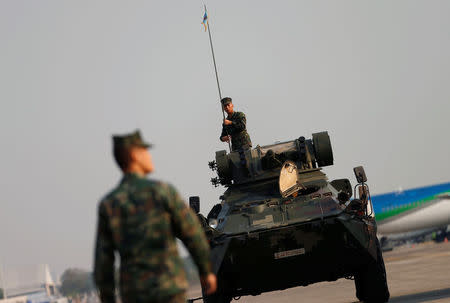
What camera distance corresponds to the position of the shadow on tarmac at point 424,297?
1393 cm

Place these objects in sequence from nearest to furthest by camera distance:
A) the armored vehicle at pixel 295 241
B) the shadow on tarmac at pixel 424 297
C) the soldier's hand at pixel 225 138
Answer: the armored vehicle at pixel 295 241 → the shadow on tarmac at pixel 424 297 → the soldier's hand at pixel 225 138


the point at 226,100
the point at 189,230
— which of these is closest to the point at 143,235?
the point at 189,230

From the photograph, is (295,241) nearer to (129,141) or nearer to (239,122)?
(239,122)

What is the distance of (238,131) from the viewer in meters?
15.5

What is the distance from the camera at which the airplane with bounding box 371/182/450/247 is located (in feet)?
216

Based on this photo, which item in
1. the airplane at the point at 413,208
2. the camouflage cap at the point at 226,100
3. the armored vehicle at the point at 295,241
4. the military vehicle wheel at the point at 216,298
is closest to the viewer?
the armored vehicle at the point at 295,241

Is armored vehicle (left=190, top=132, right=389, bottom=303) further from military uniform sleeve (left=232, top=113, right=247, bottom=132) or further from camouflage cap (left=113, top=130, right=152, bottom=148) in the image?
camouflage cap (left=113, top=130, right=152, bottom=148)

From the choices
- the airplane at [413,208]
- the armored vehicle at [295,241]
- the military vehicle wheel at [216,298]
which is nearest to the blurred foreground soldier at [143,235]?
the armored vehicle at [295,241]

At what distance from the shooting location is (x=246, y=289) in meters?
12.5

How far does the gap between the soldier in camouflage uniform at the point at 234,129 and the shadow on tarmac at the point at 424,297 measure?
391 cm

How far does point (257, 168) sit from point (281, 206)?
1.85 metres

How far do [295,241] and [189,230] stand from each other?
648 cm

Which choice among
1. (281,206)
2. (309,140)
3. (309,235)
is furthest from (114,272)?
(309,140)

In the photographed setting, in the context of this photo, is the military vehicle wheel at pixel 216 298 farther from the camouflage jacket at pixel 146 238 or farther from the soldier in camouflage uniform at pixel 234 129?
the camouflage jacket at pixel 146 238
